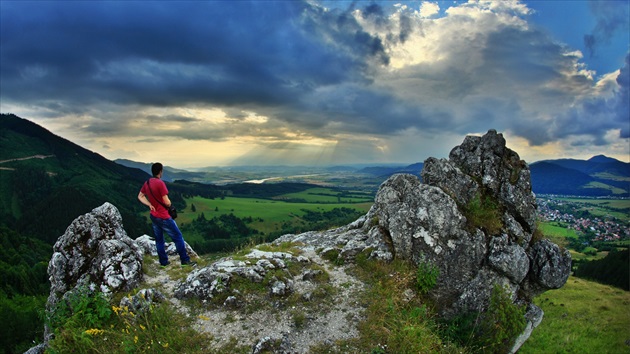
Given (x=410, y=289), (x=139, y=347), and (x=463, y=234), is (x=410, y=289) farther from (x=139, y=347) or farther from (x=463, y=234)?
(x=139, y=347)

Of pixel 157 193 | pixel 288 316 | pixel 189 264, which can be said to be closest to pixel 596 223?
pixel 288 316

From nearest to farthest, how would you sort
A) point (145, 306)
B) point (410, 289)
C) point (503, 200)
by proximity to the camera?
point (145, 306) → point (410, 289) → point (503, 200)

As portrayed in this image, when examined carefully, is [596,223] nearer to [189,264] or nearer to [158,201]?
[189,264]

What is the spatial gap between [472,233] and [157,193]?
621 inches

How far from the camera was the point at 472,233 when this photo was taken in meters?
15.5

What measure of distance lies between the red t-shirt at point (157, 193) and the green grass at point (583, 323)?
106 feet

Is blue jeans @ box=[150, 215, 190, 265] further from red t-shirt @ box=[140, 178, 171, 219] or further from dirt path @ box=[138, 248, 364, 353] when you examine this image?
dirt path @ box=[138, 248, 364, 353]

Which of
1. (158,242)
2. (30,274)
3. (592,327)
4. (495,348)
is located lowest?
(30,274)

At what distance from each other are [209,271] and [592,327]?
4161 centimetres

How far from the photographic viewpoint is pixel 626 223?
133 meters

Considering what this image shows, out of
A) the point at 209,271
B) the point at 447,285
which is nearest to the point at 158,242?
the point at 209,271

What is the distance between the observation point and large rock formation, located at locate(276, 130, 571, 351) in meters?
14.9

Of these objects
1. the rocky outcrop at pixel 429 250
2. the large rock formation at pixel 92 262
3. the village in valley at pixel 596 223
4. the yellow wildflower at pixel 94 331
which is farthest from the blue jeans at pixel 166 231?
the village in valley at pixel 596 223

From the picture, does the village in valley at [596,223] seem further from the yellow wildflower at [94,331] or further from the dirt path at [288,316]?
the yellow wildflower at [94,331]
